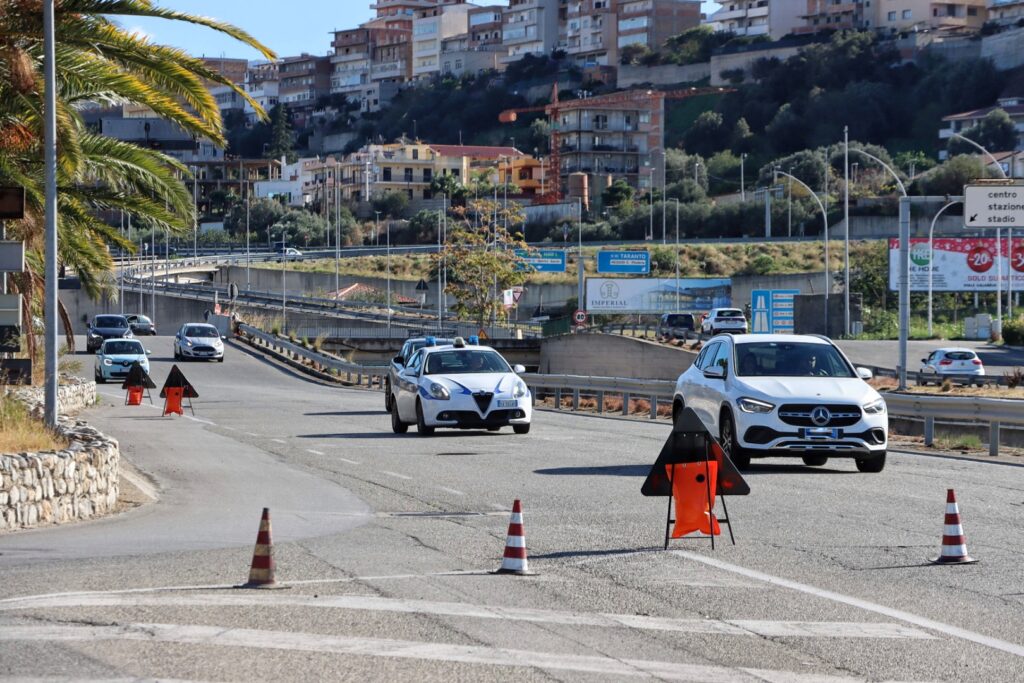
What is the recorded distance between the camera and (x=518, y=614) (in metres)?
9.55

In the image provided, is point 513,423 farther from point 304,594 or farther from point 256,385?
point 256,385

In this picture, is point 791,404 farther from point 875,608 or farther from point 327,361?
point 327,361

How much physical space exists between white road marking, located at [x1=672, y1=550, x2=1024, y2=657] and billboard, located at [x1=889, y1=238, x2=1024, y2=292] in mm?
76431

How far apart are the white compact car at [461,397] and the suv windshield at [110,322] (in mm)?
42114

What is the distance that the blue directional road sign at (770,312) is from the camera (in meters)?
74.2

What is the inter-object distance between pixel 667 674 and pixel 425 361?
1897 centimetres

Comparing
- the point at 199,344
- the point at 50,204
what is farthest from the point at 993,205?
the point at 199,344

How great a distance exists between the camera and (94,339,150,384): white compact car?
48875mm

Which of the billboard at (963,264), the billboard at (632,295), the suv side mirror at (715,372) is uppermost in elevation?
the billboard at (963,264)

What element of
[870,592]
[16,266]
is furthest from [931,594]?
[16,266]

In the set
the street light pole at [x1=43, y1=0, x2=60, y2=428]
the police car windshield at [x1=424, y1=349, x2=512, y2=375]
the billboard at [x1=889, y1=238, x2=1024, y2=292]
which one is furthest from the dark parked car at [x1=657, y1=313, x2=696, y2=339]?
the street light pole at [x1=43, y1=0, x2=60, y2=428]

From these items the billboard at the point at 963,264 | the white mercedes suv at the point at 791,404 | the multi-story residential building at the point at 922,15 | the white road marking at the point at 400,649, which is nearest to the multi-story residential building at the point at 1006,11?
the multi-story residential building at the point at 922,15

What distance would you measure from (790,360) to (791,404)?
4.94 ft

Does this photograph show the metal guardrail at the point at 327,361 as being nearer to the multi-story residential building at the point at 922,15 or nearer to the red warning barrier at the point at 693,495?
the red warning barrier at the point at 693,495
